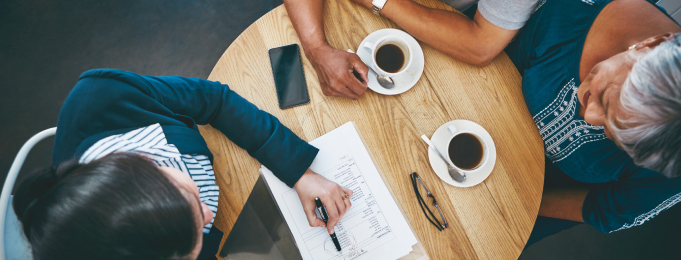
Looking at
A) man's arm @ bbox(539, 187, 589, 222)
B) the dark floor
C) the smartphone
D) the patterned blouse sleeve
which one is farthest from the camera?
the dark floor

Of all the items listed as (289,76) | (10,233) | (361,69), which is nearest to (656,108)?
(361,69)

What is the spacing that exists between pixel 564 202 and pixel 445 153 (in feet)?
1.87

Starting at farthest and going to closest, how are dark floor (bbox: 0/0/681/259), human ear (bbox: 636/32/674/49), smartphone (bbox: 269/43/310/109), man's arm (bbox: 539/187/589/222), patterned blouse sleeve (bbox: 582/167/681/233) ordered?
dark floor (bbox: 0/0/681/259) < man's arm (bbox: 539/187/589/222) < smartphone (bbox: 269/43/310/109) < patterned blouse sleeve (bbox: 582/167/681/233) < human ear (bbox: 636/32/674/49)

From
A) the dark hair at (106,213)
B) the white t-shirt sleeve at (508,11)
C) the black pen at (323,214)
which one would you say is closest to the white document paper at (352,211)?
the black pen at (323,214)

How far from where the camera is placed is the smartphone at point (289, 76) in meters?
0.97

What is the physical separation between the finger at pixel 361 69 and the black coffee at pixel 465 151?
0.30 meters

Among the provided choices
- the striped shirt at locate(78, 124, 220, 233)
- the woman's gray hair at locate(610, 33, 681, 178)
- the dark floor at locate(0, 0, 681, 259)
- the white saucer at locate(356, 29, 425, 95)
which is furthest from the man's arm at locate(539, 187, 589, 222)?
the dark floor at locate(0, 0, 681, 259)

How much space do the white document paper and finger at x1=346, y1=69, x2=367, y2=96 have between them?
0.31 ft

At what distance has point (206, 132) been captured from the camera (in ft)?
3.19

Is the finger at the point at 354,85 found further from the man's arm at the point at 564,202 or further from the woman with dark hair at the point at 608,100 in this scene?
the man's arm at the point at 564,202

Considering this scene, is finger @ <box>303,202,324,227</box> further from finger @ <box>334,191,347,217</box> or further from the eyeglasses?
the eyeglasses

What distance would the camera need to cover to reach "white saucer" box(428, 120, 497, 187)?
0.91 metres

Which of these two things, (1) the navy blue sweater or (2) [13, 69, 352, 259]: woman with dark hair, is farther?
(1) the navy blue sweater

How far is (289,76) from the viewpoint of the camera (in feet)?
3.22
